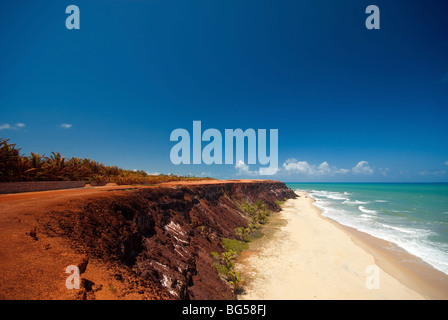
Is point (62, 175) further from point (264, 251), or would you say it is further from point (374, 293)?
point (374, 293)

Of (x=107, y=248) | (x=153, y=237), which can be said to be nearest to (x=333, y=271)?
(x=153, y=237)

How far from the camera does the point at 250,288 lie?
11.3 meters

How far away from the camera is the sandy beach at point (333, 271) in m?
11.4

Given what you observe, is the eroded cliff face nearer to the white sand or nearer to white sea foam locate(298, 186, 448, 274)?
the white sand

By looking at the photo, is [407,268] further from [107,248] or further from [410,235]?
[107,248]

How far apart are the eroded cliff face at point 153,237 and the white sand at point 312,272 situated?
A: 296 centimetres

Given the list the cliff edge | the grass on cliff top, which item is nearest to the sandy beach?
the grass on cliff top

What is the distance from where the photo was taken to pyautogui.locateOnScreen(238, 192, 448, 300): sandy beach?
11414 millimetres

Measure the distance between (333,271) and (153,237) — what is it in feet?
44.2

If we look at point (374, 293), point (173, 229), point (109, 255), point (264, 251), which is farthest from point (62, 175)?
point (374, 293)

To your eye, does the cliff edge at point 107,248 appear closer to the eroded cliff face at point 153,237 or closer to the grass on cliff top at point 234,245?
the eroded cliff face at point 153,237

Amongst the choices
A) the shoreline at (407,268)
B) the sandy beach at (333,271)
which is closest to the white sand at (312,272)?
the sandy beach at (333,271)

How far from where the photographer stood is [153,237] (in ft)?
34.0
